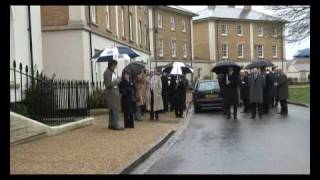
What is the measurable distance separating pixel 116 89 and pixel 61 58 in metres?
10.3

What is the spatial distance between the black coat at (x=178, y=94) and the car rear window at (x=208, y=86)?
9.22 feet

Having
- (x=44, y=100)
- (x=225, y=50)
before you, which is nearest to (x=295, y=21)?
(x=44, y=100)

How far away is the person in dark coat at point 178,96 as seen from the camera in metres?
22.2

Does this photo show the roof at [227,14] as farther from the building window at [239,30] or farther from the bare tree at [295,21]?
the bare tree at [295,21]

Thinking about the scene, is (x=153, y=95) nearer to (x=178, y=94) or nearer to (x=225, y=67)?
(x=178, y=94)

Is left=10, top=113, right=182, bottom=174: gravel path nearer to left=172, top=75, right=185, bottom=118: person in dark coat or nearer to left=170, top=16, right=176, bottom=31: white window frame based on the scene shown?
left=172, top=75, right=185, bottom=118: person in dark coat

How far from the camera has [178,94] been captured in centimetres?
2245

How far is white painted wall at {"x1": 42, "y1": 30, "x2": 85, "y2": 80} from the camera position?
26359mm

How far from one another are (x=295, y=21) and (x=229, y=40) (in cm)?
4949

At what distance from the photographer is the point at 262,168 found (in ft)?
Result: 33.3

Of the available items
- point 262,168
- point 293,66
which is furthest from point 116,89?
point 293,66

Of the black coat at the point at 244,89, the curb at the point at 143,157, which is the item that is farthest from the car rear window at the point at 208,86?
the curb at the point at 143,157

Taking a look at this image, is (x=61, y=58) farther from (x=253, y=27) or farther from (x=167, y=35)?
(x=253, y=27)
